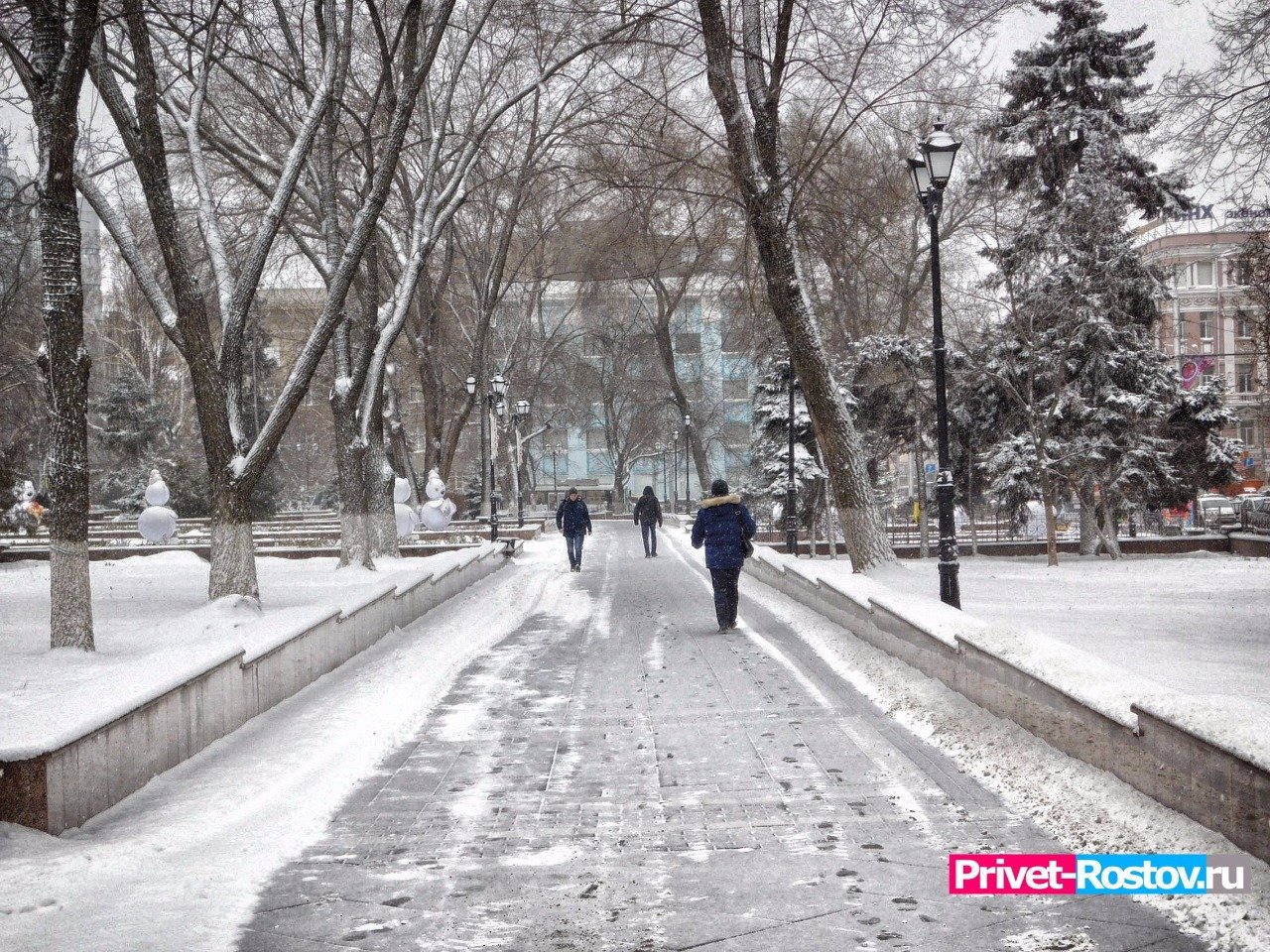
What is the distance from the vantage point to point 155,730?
7180 millimetres

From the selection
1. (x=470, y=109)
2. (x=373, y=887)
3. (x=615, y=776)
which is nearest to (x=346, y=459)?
(x=470, y=109)

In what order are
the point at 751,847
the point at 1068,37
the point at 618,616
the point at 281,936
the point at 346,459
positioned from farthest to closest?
the point at 1068,37 < the point at 346,459 < the point at 618,616 < the point at 751,847 < the point at 281,936

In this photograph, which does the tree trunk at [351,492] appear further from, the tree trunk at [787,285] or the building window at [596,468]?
the building window at [596,468]

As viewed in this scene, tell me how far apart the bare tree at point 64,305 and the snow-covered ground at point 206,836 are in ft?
7.34

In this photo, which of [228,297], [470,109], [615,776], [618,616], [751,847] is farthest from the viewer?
[470,109]

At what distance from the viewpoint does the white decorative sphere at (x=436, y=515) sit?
38812mm

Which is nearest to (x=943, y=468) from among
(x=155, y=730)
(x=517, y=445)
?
(x=155, y=730)

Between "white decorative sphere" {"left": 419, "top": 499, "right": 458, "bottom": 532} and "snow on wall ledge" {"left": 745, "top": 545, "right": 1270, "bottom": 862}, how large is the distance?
29021 millimetres

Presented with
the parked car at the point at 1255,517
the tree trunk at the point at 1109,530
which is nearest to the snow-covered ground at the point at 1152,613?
the tree trunk at the point at 1109,530

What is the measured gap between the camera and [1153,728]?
570 centimetres

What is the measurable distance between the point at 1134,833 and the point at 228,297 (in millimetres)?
11885

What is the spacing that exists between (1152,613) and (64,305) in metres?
12.2

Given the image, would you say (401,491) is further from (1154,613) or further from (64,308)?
(64,308)

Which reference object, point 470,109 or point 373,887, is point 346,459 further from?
point 373,887
